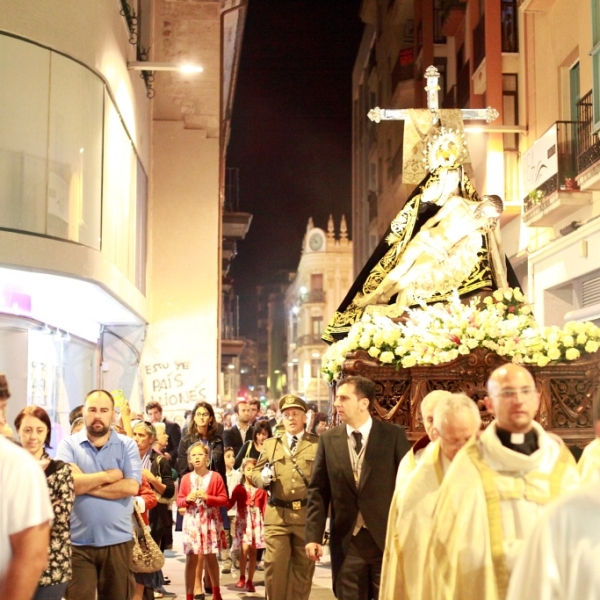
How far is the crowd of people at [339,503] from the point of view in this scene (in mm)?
3881

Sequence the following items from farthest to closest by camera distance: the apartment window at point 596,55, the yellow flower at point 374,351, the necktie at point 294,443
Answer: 1. the apartment window at point 596,55
2. the necktie at point 294,443
3. the yellow flower at point 374,351

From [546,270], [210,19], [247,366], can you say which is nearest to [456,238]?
[546,270]

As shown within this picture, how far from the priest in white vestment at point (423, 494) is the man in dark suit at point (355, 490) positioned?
117 cm

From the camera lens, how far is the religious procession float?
8664 mm

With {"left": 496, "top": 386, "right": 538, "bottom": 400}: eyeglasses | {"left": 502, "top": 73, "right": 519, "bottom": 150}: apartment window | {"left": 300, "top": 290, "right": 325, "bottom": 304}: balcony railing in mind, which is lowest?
{"left": 496, "top": 386, "right": 538, "bottom": 400}: eyeglasses

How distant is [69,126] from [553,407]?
7968mm

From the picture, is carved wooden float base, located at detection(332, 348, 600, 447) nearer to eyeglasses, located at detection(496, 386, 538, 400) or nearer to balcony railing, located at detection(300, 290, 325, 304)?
eyeglasses, located at detection(496, 386, 538, 400)

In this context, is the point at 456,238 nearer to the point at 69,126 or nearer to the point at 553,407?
the point at 553,407

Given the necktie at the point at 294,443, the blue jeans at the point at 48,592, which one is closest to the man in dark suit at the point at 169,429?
the necktie at the point at 294,443

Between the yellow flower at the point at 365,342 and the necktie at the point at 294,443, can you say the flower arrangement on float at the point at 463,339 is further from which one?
the necktie at the point at 294,443

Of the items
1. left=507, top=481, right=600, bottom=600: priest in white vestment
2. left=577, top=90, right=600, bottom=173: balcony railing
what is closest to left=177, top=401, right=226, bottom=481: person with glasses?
left=577, top=90, right=600, bottom=173: balcony railing

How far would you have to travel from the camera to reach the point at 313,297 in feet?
305

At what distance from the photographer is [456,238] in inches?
382

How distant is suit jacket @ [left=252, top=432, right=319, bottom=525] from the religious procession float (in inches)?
27.3
